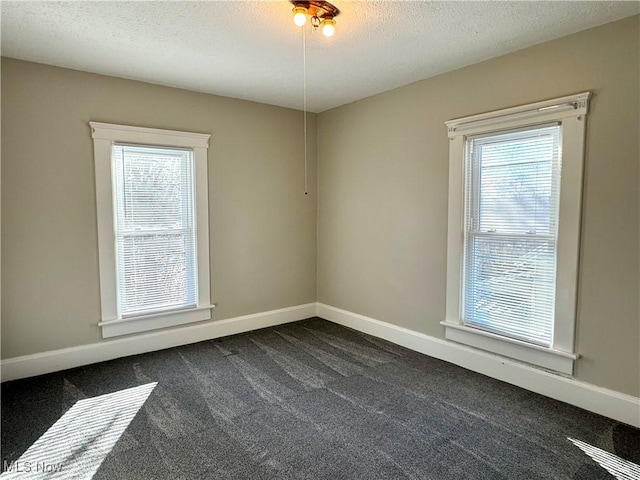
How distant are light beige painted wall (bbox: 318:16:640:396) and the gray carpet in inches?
22.0

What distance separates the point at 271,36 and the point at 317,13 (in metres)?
0.50

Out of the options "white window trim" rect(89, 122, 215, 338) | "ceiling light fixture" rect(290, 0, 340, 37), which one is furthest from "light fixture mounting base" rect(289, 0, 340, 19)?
"white window trim" rect(89, 122, 215, 338)

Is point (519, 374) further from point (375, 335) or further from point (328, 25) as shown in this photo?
point (328, 25)

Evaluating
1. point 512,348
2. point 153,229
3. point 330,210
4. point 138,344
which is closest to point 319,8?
point 153,229

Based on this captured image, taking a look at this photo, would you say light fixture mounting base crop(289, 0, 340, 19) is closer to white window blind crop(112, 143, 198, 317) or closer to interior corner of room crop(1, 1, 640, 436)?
interior corner of room crop(1, 1, 640, 436)

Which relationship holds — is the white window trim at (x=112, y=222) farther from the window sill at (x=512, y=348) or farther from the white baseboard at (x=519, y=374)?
the window sill at (x=512, y=348)

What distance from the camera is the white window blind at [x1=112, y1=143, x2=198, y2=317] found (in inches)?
140

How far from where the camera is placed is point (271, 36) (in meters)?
2.68

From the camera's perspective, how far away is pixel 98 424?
8.04ft

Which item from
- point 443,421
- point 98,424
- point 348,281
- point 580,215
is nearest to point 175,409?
point 98,424

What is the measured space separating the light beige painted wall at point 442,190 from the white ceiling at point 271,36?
21 cm

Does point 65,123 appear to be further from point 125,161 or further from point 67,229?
point 67,229

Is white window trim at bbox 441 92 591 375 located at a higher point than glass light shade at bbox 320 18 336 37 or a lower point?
lower

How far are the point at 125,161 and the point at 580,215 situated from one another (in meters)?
3.74
